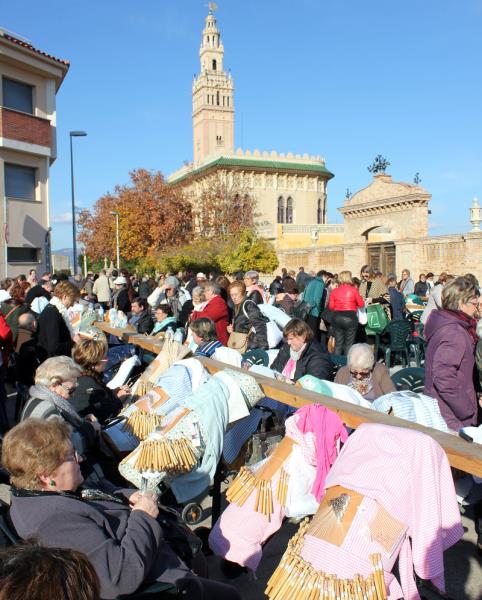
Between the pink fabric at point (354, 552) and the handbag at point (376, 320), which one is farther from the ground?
the handbag at point (376, 320)

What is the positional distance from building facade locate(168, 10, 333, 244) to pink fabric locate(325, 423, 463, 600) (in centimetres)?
4384

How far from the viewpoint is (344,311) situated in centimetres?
1009

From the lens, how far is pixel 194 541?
9.92 feet

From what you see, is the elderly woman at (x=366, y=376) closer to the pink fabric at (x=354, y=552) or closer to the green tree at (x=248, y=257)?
the pink fabric at (x=354, y=552)

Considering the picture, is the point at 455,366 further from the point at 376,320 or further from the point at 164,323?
the point at 376,320

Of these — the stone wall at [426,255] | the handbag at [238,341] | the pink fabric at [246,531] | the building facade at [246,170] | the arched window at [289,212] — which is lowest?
the pink fabric at [246,531]

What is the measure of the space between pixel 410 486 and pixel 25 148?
19.4 metres

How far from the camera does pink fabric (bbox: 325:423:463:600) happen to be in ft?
7.69

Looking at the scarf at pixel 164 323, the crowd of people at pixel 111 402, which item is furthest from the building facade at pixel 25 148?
the scarf at pixel 164 323

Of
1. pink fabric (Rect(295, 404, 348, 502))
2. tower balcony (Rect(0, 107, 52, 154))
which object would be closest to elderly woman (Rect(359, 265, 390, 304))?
pink fabric (Rect(295, 404, 348, 502))

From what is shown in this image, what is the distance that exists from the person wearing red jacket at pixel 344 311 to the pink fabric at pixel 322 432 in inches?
279

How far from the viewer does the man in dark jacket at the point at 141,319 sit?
9.40 m

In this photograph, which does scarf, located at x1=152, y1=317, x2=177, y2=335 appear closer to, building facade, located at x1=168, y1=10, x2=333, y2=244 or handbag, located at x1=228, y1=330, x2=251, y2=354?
handbag, located at x1=228, y1=330, x2=251, y2=354

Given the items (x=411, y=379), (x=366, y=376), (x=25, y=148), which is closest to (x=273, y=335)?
(x=411, y=379)
